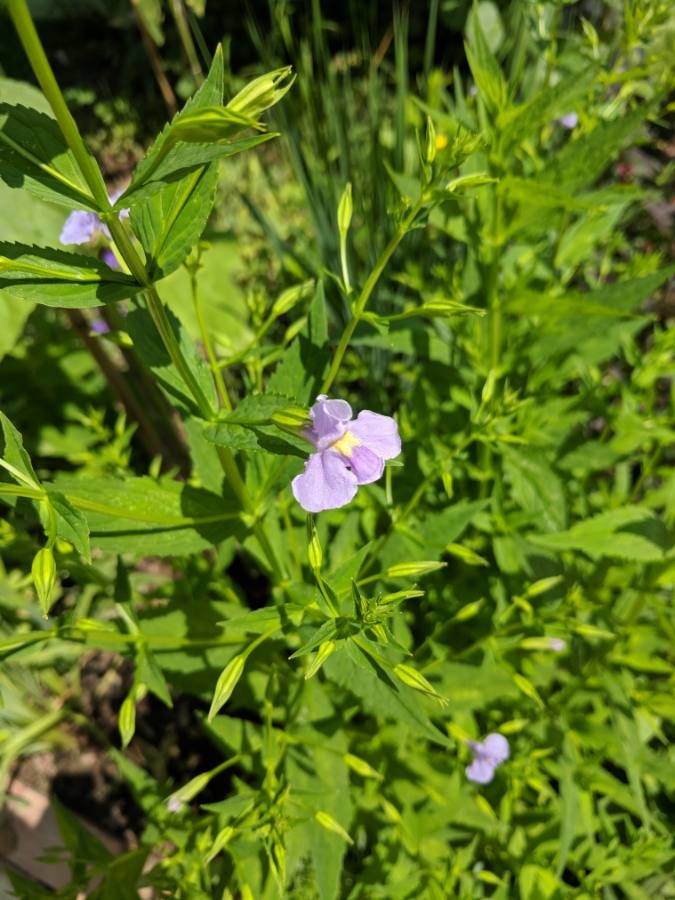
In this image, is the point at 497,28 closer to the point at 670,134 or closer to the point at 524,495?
the point at 670,134

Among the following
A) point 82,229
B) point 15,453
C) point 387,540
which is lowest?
point 387,540

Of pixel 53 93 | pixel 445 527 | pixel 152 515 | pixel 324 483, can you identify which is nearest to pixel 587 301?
pixel 445 527

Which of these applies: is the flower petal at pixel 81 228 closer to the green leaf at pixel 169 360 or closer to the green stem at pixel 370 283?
the green leaf at pixel 169 360

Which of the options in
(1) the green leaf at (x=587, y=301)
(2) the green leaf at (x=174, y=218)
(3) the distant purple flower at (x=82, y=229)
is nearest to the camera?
(2) the green leaf at (x=174, y=218)

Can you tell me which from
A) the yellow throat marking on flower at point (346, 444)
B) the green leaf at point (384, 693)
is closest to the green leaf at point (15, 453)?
the yellow throat marking on flower at point (346, 444)

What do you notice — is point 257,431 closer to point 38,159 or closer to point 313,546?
point 313,546

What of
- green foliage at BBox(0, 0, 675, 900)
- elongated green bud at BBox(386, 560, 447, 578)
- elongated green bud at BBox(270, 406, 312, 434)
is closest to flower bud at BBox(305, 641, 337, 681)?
green foliage at BBox(0, 0, 675, 900)
